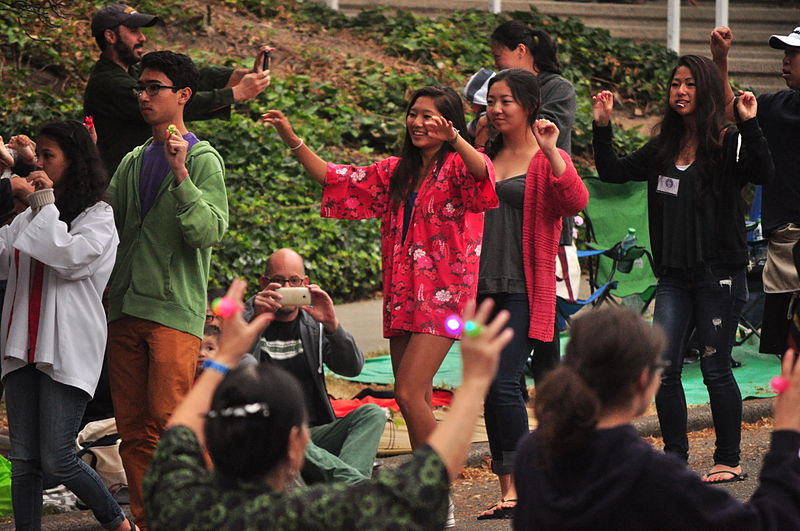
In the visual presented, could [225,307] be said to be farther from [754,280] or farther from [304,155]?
[754,280]

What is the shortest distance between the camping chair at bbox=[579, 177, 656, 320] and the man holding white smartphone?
3.86m

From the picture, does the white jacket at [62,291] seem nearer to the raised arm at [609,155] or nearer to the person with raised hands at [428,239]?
the person with raised hands at [428,239]

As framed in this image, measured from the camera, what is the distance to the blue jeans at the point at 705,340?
573cm

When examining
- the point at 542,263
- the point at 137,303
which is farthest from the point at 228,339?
the point at 542,263

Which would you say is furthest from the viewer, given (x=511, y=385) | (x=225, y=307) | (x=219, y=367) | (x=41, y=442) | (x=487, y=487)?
(x=487, y=487)

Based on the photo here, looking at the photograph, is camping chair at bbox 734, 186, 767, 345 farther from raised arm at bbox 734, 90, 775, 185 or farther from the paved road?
raised arm at bbox 734, 90, 775, 185

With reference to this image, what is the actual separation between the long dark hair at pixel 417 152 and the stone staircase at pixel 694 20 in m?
10.9

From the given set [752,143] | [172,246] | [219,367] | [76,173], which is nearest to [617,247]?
[752,143]

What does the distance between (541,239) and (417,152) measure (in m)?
0.66

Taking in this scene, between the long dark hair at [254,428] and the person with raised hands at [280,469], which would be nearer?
the person with raised hands at [280,469]

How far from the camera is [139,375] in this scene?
203 inches

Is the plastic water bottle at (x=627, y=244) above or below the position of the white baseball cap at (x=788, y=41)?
below

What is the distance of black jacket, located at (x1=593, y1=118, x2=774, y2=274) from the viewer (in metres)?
5.49

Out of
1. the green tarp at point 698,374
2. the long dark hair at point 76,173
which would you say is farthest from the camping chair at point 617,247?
the long dark hair at point 76,173
